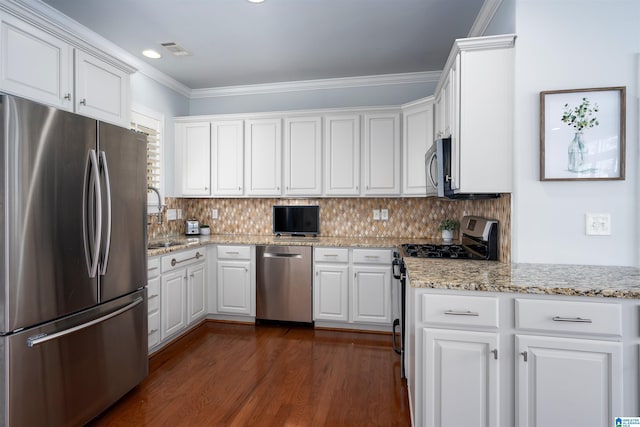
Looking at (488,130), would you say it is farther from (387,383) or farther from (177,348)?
(177,348)

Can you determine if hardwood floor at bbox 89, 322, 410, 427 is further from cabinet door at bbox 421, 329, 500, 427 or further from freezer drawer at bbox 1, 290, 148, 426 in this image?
cabinet door at bbox 421, 329, 500, 427

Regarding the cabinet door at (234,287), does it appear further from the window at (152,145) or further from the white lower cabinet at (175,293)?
the window at (152,145)

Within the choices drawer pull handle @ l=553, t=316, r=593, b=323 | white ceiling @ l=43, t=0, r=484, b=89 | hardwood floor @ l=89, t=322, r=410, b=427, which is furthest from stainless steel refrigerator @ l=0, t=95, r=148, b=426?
drawer pull handle @ l=553, t=316, r=593, b=323

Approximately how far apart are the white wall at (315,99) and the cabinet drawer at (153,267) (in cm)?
226

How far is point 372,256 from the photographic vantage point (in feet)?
11.4

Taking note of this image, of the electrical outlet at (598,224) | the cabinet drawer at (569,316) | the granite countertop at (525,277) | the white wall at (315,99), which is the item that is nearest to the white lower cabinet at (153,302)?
the granite countertop at (525,277)

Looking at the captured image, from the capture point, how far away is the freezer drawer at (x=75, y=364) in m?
1.62

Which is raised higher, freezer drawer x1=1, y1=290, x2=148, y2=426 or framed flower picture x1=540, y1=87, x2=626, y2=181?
framed flower picture x1=540, y1=87, x2=626, y2=181

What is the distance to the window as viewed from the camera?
3.64m

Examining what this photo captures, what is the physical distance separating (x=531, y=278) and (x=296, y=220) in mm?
2820

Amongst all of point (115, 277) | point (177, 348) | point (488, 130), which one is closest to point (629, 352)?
point (488, 130)

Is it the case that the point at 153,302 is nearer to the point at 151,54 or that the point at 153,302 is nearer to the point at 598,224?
the point at 151,54

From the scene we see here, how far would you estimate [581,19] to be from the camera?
200 centimetres

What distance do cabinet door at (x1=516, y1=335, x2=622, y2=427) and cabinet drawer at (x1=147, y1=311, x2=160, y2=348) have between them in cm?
265
